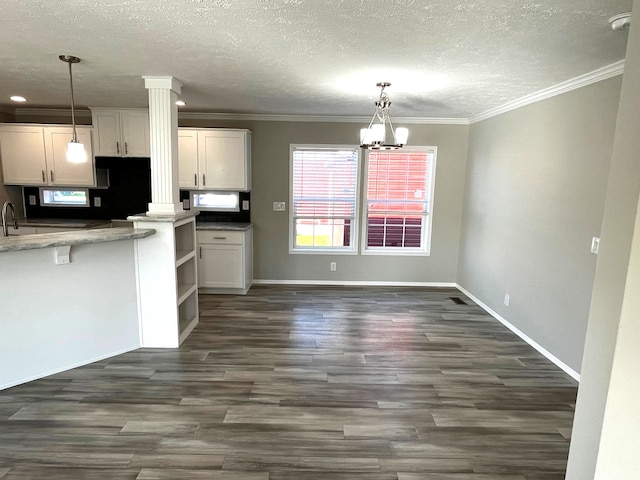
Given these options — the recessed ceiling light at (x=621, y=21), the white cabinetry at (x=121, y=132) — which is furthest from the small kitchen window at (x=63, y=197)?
the recessed ceiling light at (x=621, y=21)

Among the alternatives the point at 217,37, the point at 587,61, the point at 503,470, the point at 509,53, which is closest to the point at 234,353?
the point at 503,470

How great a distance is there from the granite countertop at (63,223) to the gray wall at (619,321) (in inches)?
202

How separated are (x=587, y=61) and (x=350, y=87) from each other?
1782 millimetres

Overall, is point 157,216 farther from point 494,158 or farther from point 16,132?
point 494,158

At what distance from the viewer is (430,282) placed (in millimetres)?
5375

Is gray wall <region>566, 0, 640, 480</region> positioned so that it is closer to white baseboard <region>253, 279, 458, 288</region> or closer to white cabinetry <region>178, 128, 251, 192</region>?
white baseboard <region>253, 279, 458, 288</region>

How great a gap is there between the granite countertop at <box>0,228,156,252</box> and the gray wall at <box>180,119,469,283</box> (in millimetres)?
2319

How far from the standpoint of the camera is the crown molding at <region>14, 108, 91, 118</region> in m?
4.87

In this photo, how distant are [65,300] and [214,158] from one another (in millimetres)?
2625

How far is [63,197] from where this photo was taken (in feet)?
16.7

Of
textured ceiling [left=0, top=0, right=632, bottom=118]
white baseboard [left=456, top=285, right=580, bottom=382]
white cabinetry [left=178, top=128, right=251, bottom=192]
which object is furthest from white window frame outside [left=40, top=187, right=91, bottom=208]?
white baseboard [left=456, top=285, right=580, bottom=382]

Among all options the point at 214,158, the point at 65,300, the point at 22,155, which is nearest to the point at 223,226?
the point at 214,158

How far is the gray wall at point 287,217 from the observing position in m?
5.02

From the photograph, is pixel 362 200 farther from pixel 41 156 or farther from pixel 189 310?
pixel 41 156
